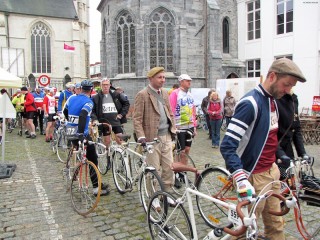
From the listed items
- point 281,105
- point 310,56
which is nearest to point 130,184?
point 281,105

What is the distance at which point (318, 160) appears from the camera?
27.9 ft

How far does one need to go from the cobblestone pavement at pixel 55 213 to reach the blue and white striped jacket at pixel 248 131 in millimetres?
1890

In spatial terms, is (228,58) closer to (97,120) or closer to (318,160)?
(318,160)

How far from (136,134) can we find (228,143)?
8.35 feet

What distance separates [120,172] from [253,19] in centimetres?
1937

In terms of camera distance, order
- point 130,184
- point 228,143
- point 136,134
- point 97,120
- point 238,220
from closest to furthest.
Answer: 1. point 238,220
2. point 228,143
3. point 136,134
4. point 130,184
5. point 97,120

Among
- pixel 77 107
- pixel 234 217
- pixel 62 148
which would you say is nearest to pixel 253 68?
pixel 62 148

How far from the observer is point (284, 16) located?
19484 millimetres

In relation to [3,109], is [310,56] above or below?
above

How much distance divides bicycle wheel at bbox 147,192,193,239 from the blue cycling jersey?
2.31 meters

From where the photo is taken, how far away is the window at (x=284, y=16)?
19094 millimetres

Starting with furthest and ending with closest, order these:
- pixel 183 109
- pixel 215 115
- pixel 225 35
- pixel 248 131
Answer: pixel 225 35
pixel 215 115
pixel 183 109
pixel 248 131

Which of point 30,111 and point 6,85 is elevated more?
point 6,85

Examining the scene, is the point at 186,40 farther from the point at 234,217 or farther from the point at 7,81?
the point at 234,217
